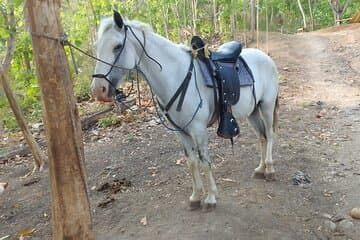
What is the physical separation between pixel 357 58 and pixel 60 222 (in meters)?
12.1

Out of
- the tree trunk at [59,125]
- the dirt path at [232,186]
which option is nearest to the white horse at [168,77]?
the dirt path at [232,186]

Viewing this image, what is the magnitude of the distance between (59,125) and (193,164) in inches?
70.4

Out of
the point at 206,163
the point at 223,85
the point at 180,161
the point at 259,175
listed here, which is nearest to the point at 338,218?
the point at 259,175

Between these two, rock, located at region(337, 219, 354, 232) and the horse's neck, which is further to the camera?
rock, located at region(337, 219, 354, 232)

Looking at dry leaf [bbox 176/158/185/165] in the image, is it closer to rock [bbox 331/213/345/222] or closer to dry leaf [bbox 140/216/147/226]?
dry leaf [bbox 140/216/147/226]

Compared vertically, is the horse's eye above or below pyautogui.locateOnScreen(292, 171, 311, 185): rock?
above

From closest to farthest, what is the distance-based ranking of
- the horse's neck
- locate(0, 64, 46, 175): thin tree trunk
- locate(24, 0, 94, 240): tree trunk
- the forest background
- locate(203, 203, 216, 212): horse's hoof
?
1. locate(24, 0, 94, 240): tree trunk
2. the horse's neck
3. locate(203, 203, 216, 212): horse's hoof
4. locate(0, 64, 46, 175): thin tree trunk
5. the forest background

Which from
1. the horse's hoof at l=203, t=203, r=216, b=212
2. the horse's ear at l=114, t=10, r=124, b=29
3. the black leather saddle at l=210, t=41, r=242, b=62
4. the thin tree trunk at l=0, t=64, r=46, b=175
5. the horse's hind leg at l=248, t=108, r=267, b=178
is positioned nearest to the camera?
the horse's ear at l=114, t=10, r=124, b=29

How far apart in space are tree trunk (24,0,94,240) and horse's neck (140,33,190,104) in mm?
1099

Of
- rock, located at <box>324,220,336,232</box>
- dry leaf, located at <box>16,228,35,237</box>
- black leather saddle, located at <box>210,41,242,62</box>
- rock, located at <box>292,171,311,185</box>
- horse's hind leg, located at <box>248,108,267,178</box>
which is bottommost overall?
dry leaf, located at <box>16,228,35,237</box>

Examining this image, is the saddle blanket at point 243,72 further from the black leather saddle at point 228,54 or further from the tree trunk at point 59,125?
the tree trunk at point 59,125

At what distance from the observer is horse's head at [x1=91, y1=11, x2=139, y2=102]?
3.52 metres

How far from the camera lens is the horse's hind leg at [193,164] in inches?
170

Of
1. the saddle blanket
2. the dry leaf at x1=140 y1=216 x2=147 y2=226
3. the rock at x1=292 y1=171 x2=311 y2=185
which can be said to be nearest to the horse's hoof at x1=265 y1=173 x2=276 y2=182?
the rock at x1=292 y1=171 x2=311 y2=185
